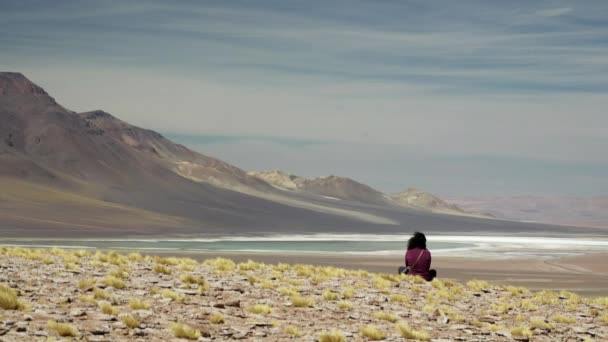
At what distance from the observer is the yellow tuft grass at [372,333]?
14.2 m

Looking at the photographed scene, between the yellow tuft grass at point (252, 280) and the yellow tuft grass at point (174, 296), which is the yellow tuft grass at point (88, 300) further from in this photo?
the yellow tuft grass at point (252, 280)

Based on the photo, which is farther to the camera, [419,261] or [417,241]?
[419,261]

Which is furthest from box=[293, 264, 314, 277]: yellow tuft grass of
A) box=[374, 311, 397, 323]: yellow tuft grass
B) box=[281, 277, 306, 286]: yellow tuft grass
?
box=[374, 311, 397, 323]: yellow tuft grass

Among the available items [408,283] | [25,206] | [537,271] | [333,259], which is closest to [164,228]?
[25,206]

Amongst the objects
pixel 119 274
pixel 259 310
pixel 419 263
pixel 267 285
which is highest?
pixel 419 263

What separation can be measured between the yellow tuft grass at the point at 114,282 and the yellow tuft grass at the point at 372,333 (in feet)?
16.4

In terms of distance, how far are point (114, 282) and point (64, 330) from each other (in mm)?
4818

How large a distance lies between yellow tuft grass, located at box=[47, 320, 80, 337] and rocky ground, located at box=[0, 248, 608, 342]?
0.01 metres

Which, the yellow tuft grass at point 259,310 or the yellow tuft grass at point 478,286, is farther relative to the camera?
the yellow tuft grass at point 478,286

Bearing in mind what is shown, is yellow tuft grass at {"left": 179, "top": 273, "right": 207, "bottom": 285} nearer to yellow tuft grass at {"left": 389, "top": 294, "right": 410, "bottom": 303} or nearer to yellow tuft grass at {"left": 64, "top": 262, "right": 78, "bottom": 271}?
yellow tuft grass at {"left": 64, "top": 262, "right": 78, "bottom": 271}

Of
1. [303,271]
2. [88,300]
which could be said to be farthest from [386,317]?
[303,271]

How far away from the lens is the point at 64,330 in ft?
39.7

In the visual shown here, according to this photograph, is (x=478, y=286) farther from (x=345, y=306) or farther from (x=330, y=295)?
(x=345, y=306)

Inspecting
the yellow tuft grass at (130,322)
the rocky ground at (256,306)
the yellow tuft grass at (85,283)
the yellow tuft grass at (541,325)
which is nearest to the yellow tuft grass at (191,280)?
the rocky ground at (256,306)
